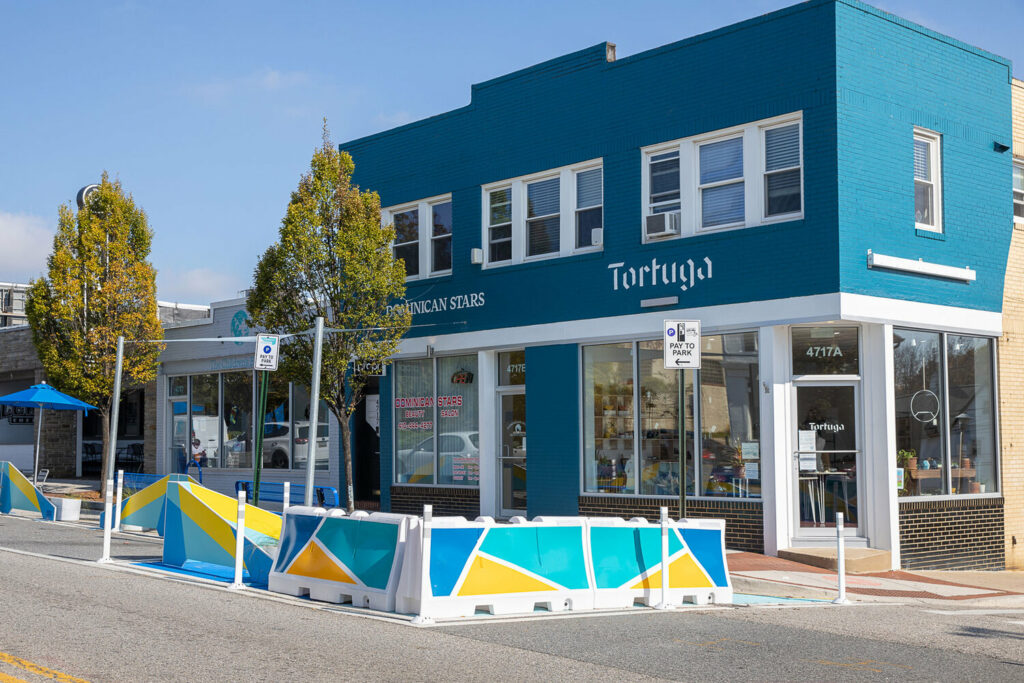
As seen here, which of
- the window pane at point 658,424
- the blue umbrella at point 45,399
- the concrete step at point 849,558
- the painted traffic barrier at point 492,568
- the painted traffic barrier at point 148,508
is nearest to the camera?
the painted traffic barrier at point 492,568

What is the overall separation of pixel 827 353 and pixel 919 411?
181 centimetres

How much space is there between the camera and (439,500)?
2020cm

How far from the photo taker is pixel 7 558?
1404 cm

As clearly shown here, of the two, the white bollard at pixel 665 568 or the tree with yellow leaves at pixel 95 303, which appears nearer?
the white bollard at pixel 665 568

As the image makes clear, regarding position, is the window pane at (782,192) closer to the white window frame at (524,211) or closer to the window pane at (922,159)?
the window pane at (922,159)

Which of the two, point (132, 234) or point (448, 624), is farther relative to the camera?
point (132, 234)

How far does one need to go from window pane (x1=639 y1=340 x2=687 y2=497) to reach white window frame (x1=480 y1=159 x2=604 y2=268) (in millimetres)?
2195

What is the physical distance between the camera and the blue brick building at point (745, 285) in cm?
1532

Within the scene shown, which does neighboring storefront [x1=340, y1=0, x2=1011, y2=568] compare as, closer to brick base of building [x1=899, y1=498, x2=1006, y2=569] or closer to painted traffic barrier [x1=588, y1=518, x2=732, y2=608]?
brick base of building [x1=899, y1=498, x2=1006, y2=569]

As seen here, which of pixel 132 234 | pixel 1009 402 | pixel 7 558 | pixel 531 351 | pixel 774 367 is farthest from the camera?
pixel 132 234

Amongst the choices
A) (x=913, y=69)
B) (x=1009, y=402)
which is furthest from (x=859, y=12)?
(x=1009, y=402)

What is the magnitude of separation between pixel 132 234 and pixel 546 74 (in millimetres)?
11730

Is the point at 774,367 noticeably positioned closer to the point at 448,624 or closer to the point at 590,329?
the point at 590,329

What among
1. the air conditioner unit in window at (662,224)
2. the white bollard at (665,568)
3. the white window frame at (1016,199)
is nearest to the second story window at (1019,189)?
the white window frame at (1016,199)
